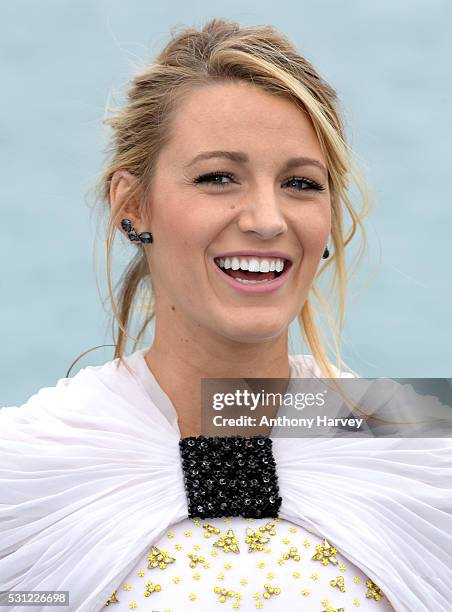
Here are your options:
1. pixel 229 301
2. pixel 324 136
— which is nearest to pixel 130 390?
pixel 229 301

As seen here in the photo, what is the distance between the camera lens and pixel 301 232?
3375 millimetres

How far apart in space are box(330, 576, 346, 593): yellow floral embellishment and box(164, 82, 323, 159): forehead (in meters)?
1.21

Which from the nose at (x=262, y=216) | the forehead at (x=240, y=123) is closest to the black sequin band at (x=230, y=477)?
the nose at (x=262, y=216)

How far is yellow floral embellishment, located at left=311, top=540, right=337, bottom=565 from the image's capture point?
3211mm

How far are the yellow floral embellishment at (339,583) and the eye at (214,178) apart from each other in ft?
3.77

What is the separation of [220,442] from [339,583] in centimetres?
54

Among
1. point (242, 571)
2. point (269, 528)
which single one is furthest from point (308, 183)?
point (242, 571)

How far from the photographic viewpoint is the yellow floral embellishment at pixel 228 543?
3.20m

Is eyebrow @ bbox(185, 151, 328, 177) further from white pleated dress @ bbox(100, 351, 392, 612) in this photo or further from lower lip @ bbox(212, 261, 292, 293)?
white pleated dress @ bbox(100, 351, 392, 612)

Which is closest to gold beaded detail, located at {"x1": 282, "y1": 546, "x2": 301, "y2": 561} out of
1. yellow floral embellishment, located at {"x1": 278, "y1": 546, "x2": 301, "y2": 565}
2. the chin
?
yellow floral embellishment, located at {"x1": 278, "y1": 546, "x2": 301, "y2": 565}

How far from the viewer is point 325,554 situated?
3221 mm

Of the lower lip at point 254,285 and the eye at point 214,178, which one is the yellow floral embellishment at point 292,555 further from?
the eye at point 214,178

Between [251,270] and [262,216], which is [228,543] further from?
[262,216]

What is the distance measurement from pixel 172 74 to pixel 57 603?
5.31ft
